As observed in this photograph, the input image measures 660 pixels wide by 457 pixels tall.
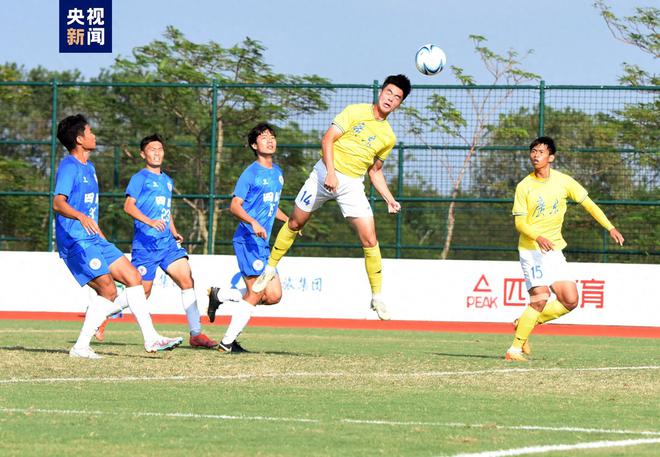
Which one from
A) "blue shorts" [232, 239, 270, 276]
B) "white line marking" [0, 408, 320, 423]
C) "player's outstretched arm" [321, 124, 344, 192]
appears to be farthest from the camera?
"blue shorts" [232, 239, 270, 276]

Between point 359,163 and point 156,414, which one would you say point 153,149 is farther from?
point 156,414

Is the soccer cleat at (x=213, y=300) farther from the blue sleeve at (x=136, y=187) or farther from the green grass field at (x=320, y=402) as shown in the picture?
the blue sleeve at (x=136, y=187)

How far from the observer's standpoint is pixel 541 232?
1287 centimetres

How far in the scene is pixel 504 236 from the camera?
27109 mm

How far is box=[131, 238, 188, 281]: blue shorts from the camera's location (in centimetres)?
1382

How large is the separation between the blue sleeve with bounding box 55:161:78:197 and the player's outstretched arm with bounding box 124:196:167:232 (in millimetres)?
1192

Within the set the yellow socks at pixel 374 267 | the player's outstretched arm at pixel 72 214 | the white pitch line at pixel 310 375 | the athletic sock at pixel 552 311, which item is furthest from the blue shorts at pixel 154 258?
the athletic sock at pixel 552 311

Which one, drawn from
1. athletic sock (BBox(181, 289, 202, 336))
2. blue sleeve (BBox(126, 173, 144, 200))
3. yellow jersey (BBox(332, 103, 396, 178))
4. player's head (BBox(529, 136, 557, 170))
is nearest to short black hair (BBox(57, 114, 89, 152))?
blue sleeve (BBox(126, 173, 144, 200))

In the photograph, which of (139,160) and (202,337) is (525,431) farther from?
(139,160)

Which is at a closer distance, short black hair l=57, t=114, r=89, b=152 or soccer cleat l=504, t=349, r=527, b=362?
short black hair l=57, t=114, r=89, b=152

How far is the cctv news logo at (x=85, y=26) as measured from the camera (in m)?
29.2

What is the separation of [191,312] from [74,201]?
8.38 feet

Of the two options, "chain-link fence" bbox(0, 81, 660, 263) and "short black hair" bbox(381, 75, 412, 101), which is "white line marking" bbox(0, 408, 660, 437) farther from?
"chain-link fence" bbox(0, 81, 660, 263)

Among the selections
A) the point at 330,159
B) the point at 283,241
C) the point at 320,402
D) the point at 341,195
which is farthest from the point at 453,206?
the point at 320,402
